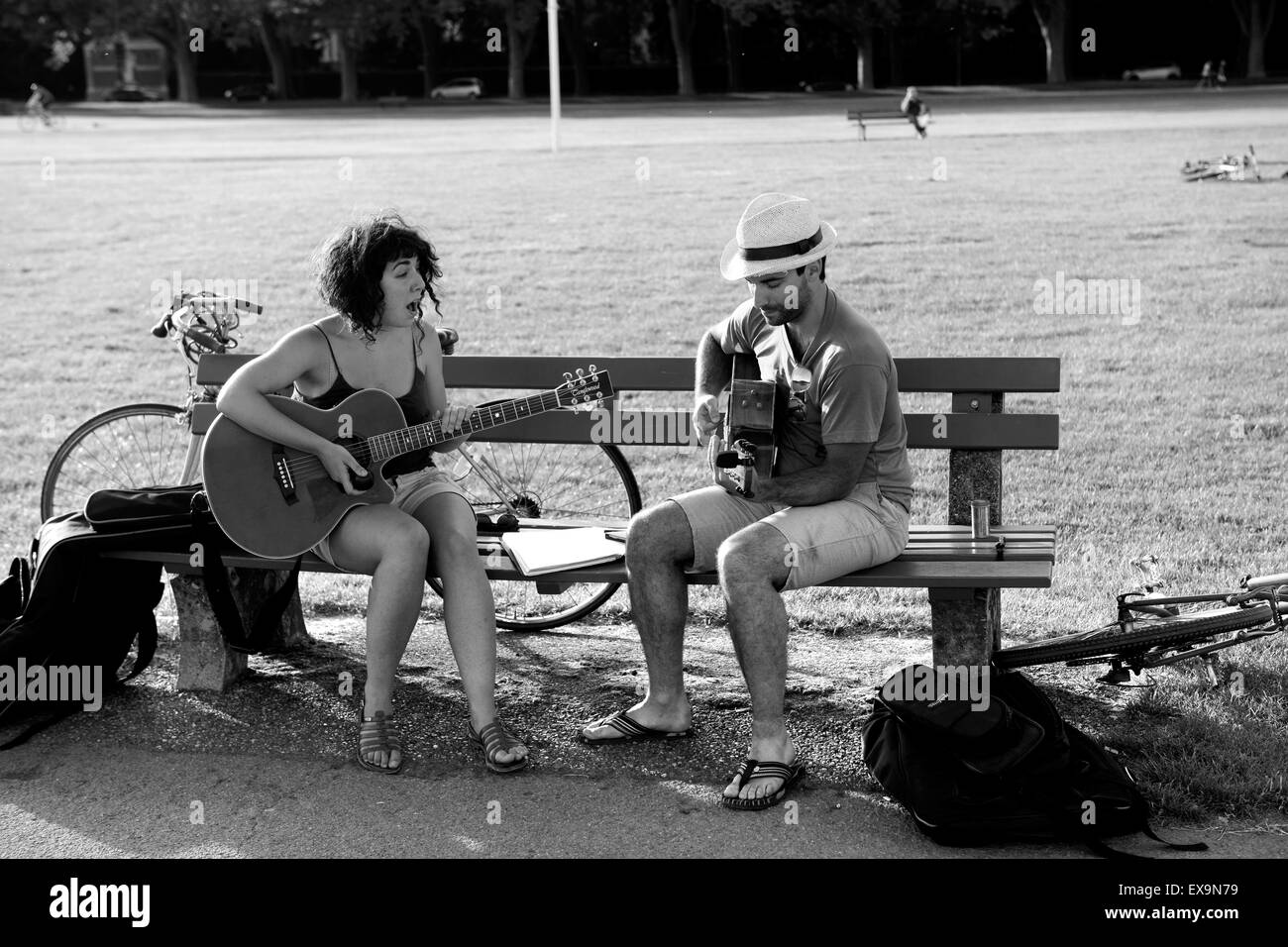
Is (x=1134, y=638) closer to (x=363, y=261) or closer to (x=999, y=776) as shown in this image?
(x=999, y=776)

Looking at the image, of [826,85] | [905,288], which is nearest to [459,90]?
[826,85]

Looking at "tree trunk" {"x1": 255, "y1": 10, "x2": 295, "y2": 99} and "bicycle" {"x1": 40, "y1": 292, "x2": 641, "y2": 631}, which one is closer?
"bicycle" {"x1": 40, "y1": 292, "x2": 641, "y2": 631}

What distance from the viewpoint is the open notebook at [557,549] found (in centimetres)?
440

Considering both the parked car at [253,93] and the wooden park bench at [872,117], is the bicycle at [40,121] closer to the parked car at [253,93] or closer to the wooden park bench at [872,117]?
the parked car at [253,93]

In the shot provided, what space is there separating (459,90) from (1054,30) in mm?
21501

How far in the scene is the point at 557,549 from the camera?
179 inches

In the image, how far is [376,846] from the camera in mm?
3703

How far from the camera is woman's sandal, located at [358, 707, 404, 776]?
4.14 m

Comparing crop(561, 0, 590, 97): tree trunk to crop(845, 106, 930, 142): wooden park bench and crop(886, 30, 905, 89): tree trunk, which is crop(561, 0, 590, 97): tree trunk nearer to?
crop(886, 30, 905, 89): tree trunk

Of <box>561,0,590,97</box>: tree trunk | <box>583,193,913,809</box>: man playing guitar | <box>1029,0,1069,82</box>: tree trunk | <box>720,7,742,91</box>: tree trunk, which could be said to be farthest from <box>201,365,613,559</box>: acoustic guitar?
<box>561,0,590,97</box>: tree trunk

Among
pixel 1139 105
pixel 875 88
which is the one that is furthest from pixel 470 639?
pixel 875 88

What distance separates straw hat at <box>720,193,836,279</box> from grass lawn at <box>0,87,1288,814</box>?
140 cm

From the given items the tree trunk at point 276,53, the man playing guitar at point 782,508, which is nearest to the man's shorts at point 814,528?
the man playing guitar at point 782,508

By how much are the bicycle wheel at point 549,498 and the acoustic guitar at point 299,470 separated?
0.61 metres
